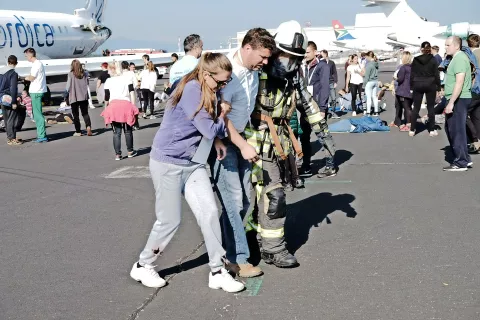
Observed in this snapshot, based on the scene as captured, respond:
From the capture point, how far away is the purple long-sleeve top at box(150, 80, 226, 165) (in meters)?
4.21

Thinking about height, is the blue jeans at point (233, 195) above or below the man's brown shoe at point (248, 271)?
above

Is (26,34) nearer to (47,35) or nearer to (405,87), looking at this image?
(47,35)

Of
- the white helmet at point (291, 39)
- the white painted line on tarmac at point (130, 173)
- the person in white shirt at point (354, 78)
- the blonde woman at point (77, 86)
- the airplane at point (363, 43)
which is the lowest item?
the airplane at point (363, 43)

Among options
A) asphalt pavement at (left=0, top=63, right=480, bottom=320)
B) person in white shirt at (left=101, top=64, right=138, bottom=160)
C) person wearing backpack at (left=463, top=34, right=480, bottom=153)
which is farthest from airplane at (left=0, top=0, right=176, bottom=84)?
asphalt pavement at (left=0, top=63, right=480, bottom=320)

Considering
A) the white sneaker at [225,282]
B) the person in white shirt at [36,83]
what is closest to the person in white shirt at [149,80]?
the person in white shirt at [36,83]

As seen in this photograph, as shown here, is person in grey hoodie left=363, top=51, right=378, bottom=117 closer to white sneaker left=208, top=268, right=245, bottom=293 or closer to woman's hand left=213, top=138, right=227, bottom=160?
woman's hand left=213, top=138, right=227, bottom=160

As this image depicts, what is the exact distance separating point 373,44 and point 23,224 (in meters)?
79.1

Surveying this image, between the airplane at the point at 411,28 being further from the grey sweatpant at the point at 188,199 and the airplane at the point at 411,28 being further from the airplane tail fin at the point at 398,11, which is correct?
the grey sweatpant at the point at 188,199

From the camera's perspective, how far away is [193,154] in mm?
4422

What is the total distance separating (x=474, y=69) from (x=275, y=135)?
5.88m

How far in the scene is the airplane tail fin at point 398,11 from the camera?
56200mm

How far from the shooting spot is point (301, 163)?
984 cm

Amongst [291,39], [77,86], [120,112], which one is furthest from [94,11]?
[291,39]

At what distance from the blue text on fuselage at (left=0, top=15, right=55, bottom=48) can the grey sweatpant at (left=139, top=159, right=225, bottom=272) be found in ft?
85.9
